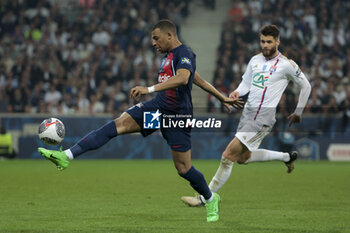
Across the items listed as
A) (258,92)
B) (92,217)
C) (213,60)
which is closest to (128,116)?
(92,217)

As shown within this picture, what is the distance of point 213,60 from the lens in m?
22.1

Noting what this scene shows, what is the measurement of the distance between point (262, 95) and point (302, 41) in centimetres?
1357

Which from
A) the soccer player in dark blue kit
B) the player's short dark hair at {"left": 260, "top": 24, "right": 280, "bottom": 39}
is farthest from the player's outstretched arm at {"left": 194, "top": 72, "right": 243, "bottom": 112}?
the player's short dark hair at {"left": 260, "top": 24, "right": 280, "bottom": 39}

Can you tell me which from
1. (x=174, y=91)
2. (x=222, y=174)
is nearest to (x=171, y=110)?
(x=174, y=91)

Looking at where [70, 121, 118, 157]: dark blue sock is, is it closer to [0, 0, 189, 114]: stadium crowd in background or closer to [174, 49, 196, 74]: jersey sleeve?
[174, 49, 196, 74]: jersey sleeve

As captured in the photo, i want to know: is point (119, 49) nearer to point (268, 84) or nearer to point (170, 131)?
point (268, 84)

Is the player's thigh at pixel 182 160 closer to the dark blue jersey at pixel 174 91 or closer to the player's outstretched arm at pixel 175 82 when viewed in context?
the dark blue jersey at pixel 174 91

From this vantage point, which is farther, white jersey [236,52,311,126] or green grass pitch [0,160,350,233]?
white jersey [236,52,311,126]

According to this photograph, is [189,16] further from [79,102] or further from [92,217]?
[92,217]

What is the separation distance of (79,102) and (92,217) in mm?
12572

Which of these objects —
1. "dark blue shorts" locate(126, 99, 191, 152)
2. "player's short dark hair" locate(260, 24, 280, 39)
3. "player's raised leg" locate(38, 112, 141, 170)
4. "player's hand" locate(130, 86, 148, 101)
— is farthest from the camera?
"player's short dark hair" locate(260, 24, 280, 39)

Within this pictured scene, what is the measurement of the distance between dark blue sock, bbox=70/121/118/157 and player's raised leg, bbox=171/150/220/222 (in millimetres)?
630

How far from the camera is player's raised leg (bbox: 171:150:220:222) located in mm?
6176

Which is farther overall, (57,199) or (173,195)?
(173,195)
